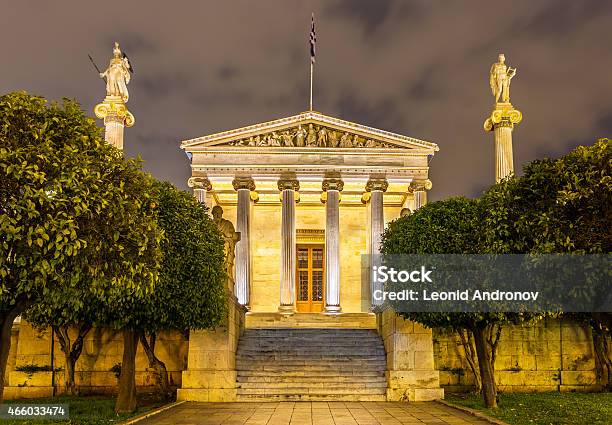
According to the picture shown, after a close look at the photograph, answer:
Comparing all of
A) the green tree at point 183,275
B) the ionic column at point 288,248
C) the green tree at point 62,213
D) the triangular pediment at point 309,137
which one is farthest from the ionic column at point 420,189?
the green tree at point 62,213

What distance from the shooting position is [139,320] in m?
15.8

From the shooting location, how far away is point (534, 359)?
2150 centimetres

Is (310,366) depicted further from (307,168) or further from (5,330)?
(307,168)

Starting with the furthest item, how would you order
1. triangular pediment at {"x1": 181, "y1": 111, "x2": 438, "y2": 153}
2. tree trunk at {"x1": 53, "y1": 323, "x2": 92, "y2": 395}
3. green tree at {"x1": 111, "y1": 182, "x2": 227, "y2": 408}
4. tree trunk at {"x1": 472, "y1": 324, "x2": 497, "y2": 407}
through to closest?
triangular pediment at {"x1": 181, "y1": 111, "x2": 438, "y2": 153} → tree trunk at {"x1": 53, "y1": 323, "x2": 92, "y2": 395} → tree trunk at {"x1": 472, "y1": 324, "x2": 497, "y2": 407} → green tree at {"x1": 111, "y1": 182, "x2": 227, "y2": 408}

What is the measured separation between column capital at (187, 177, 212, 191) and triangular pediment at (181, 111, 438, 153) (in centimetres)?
153

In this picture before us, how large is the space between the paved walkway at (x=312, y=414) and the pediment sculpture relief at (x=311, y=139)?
707 inches

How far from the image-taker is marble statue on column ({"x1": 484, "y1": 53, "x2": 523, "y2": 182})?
32.8m

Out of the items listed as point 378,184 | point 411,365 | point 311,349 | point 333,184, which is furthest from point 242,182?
point 411,365

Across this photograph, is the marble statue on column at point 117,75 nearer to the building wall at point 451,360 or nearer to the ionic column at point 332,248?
the ionic column at point 332,248

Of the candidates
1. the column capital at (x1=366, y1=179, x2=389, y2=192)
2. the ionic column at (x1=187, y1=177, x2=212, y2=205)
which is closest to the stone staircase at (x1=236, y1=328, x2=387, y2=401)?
the column capital at (x1=366, y1=179, x2=389, y2=192)

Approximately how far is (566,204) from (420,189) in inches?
920

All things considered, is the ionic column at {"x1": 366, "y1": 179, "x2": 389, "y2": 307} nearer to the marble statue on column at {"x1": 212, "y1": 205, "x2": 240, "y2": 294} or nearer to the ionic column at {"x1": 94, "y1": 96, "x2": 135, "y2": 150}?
the ionic column at {"x1": 94, "y1": 96, "x2": 135, "y2": 150}

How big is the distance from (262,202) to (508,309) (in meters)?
24.3

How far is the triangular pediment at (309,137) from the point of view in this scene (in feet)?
112
